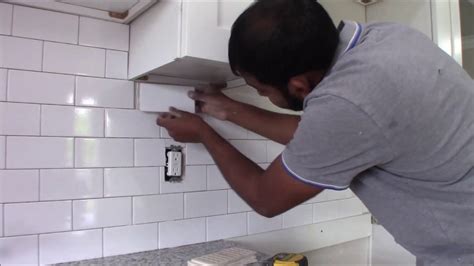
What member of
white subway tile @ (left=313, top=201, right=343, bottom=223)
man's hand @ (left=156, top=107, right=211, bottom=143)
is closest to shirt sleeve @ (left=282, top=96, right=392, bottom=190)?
man's hand @ (left=156, top=107, right=211, bottom=143)

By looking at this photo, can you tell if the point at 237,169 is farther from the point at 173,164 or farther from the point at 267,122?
the point at 173,164

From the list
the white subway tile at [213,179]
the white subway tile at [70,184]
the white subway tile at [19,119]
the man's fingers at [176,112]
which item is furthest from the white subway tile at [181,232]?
the white subway tile at [19,119]

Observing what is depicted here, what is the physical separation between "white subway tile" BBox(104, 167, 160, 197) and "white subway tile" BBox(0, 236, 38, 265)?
214 mm

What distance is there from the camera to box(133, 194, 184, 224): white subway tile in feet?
3.66

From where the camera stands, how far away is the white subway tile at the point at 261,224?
4.50 ft

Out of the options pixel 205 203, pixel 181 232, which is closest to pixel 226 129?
pixel 205 203

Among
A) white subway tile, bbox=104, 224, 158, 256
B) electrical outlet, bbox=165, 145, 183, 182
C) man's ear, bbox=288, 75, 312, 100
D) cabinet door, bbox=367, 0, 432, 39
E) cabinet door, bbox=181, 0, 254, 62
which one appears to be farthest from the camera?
cabinet door, bbox=367, 0, 432, 39

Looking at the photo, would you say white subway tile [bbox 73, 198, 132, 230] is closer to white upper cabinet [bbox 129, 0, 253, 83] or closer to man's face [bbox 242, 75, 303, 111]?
white upper cabinet [bbox 129, 0, 253, 83]

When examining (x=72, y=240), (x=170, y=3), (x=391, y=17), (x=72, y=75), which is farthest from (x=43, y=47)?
(x=391, y=17)

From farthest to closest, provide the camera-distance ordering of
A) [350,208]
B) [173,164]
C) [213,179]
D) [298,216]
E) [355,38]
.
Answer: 1. [350,208]
2. [298,216]
3. [213,179]
4. [173,164]
5. [355,38]

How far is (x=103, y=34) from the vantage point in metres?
1.07

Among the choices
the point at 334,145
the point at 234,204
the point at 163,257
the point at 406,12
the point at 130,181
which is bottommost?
the point at 163,257

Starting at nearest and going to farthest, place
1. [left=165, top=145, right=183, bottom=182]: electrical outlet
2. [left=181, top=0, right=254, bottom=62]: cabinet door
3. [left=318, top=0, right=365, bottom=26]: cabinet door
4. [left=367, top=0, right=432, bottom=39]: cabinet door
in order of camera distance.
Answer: [left=181, top=0, right=254, bottom=62]: cabinet door, [left=165, top=145, right=183, bottom=182]: electrical outlet, [left=367, top=0, right=432, bottom=39]: cabinet door, [left=318, top=0, right=365, bottom=26]: cabinet door

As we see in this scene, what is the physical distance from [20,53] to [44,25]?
96 mm
